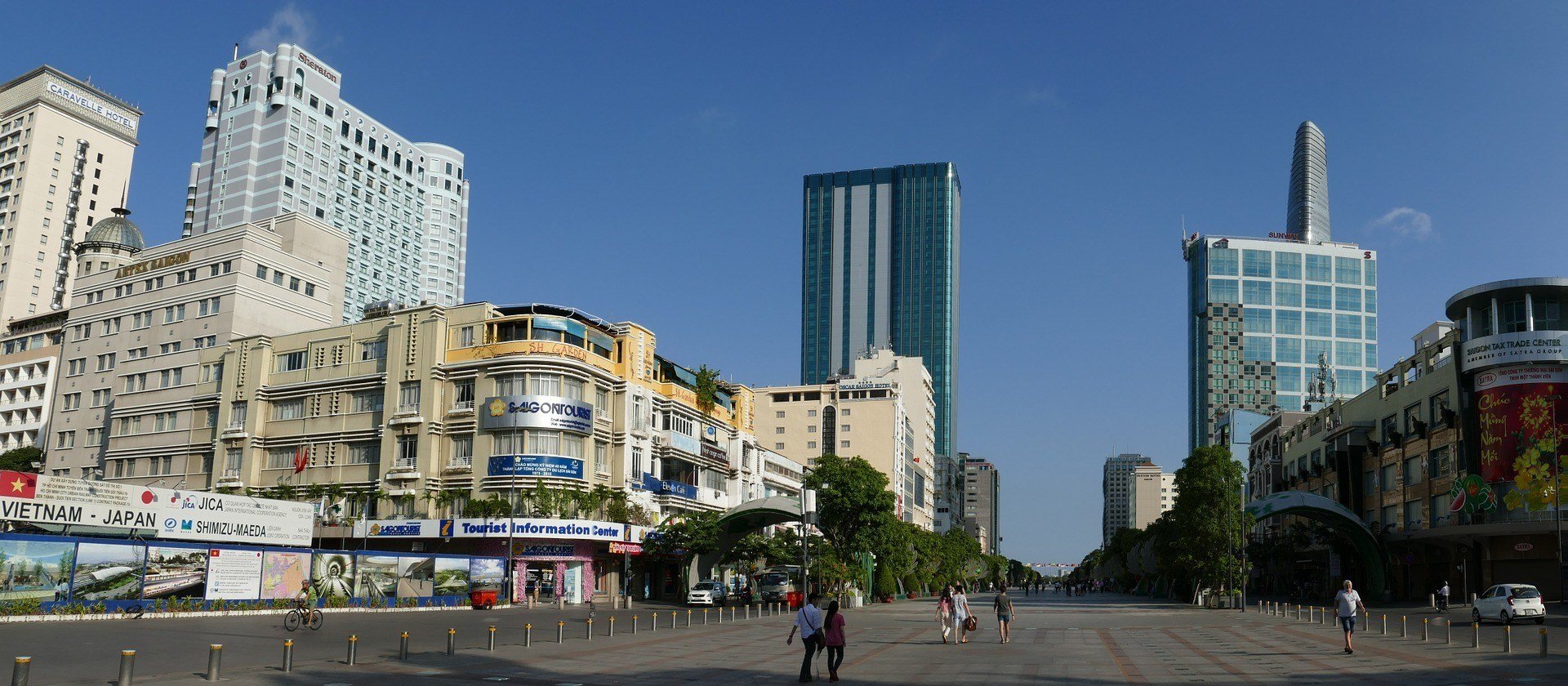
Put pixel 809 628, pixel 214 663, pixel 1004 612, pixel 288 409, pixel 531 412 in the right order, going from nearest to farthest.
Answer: pixel 214 663, pixel 809 628, pixel 1004 612, pixel 531 412, pixel 288 409

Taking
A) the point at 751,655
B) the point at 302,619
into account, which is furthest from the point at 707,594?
the point at 751,655

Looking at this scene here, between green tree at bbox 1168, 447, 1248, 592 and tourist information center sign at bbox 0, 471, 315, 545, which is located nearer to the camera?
tourist information center sign at bbox 0, 471, 315, 545

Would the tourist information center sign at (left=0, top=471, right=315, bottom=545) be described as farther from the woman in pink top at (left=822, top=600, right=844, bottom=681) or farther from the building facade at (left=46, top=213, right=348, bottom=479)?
the woman in pink top at (left=822, top=600, right=844, bottom=681)

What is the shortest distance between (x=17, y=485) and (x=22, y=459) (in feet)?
235

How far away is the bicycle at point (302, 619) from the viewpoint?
120 feet

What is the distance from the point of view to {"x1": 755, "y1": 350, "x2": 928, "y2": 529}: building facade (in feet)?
522

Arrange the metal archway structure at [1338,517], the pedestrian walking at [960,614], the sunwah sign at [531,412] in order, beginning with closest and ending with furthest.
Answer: the pedestrian walking at [960,614] → the sunwah sign at [531,412] → the metal archway structure at [1338,517]

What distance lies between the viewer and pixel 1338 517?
7556cm

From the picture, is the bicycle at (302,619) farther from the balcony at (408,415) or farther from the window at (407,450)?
the window at (407,450)

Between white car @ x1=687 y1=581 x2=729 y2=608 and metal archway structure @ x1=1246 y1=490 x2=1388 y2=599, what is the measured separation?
114 ft

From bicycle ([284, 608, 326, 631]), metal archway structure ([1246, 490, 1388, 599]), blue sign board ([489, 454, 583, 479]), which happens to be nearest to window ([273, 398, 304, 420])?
blue sign board ([489, 454, 583, 479])

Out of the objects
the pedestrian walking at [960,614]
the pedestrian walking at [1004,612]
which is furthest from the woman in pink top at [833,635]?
the pedestrian walking at [1004,612]

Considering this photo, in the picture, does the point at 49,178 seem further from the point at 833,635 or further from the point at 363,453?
the point at 833,635

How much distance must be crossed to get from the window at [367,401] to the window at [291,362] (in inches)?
265
